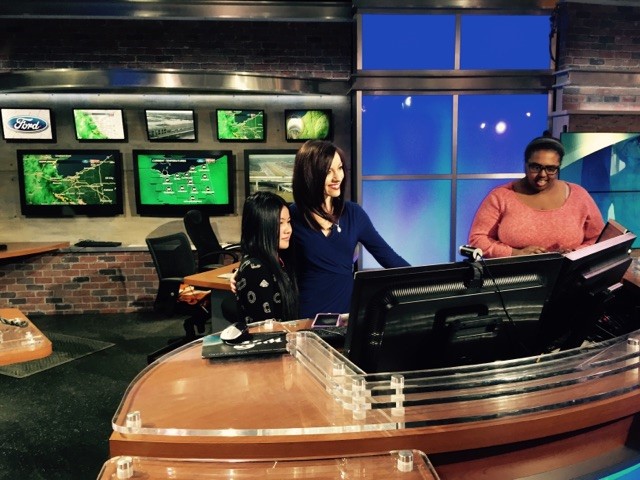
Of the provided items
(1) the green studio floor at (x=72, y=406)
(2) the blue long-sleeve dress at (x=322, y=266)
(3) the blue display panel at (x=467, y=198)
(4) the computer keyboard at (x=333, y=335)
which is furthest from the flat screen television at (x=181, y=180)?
(4) the computer keyboard at (x=333, y=335)

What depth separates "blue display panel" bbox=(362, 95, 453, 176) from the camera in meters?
5.64

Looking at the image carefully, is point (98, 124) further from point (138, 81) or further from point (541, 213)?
point (541, 213)

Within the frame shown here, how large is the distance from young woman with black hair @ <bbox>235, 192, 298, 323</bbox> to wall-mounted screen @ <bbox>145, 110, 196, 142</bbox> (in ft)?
13.1

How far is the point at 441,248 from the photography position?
5824 mm

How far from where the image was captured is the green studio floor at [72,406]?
2.84 m

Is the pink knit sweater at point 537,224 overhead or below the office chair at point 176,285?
overhead

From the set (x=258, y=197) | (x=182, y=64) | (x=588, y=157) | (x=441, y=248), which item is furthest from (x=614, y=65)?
(x=258, y=197)

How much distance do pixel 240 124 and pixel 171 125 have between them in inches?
29.8

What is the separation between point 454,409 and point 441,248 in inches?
186

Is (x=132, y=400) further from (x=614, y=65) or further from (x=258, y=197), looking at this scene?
(x=614, y=65)

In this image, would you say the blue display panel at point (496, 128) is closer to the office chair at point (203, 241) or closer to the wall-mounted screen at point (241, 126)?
the wall-mounted screen at point (241, 126)

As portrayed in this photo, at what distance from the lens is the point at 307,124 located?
6.02m

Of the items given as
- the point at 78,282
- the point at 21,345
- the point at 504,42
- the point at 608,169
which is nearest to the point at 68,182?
the point at 78,282

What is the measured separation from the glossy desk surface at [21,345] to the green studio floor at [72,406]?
2.45 ft
